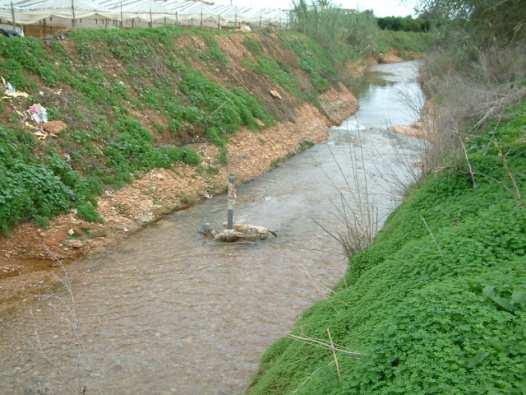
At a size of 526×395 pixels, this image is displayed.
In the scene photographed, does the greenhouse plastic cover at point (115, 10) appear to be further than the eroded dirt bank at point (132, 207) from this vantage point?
Yes

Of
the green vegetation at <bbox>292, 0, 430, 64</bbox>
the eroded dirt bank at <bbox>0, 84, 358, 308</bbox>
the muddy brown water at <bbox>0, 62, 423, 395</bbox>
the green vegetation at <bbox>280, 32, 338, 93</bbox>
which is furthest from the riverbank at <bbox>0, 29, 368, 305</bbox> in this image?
the green vegetation at <bbox>292, 0, 430, 64</bbox>

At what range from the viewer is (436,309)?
349cm

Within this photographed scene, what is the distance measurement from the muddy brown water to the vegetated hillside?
5.55 feet

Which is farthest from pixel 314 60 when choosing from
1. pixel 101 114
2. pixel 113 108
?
pixel 101 114

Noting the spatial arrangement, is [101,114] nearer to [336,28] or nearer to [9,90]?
[9,90]

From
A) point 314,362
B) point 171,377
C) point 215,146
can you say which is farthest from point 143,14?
point 314,362

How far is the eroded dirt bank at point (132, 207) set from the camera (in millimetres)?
8516

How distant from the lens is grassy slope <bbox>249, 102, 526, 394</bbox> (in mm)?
3092

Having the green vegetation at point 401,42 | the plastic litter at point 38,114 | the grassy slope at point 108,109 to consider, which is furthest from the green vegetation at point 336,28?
the plastic litter at point 38,114

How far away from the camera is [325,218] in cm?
1141

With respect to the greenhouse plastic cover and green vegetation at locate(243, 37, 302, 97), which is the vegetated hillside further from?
the greenhouse plastic cover

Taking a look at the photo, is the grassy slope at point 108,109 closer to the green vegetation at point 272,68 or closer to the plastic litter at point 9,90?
the plastic litter at point 9,90

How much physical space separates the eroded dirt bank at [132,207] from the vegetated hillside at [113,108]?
0.88ft

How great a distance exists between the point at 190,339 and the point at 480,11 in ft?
27.6
